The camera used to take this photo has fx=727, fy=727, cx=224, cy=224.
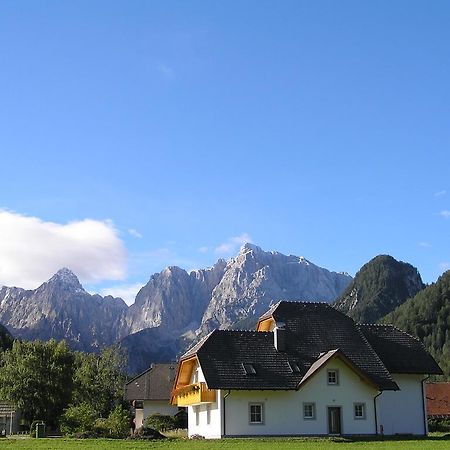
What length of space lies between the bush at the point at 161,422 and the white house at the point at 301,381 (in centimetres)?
589

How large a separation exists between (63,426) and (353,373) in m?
19.9

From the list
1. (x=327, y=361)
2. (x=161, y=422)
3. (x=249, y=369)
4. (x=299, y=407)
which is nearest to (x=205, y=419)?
(x=249, y=369)

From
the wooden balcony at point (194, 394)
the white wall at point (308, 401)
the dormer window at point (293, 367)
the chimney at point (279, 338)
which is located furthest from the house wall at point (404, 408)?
the wooden balcony at point (194, 394)

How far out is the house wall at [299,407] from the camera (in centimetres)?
4591

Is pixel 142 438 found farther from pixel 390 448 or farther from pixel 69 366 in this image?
pixel 69 366

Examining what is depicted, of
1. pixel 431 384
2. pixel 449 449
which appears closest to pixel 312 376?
pixel 449 449

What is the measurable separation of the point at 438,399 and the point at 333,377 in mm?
45167

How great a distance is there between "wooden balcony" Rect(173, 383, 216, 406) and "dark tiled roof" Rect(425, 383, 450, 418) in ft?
134

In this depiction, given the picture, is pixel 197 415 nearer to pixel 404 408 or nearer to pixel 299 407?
pixel 299 407

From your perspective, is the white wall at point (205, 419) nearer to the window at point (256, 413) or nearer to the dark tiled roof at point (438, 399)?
the window at point (256, 413)

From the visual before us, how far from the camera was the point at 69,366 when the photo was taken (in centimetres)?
6975

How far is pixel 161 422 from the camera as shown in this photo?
2346 inches

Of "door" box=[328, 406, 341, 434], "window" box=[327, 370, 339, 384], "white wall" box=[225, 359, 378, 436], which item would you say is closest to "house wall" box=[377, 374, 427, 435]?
"white wall" box=[225, 359, 378, 436]

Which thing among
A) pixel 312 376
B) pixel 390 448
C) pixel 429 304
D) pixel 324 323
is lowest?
pixel 390 448
